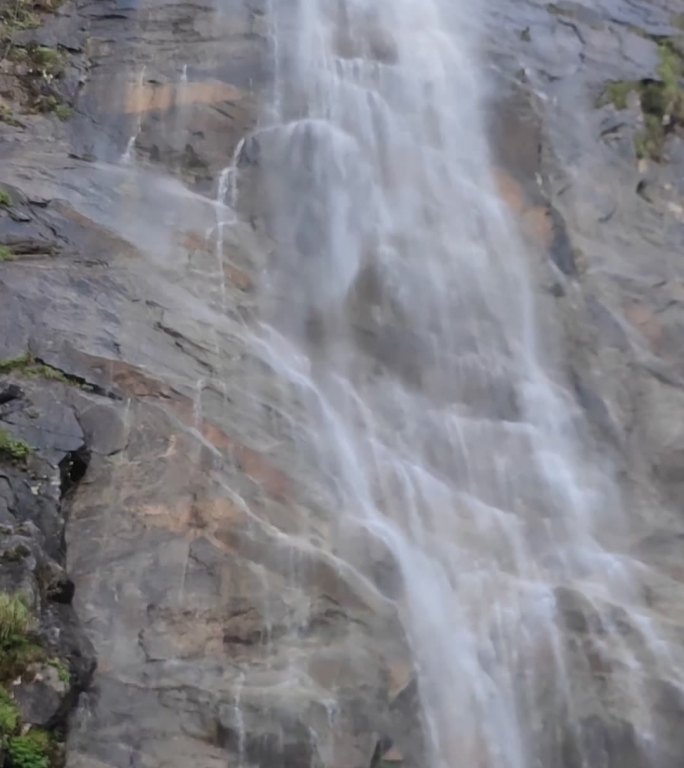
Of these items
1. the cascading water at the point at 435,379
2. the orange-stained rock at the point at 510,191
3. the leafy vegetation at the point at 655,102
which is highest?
the leafy vegetation at the point at 655,102

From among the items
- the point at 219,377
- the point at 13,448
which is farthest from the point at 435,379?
the point at 13,448

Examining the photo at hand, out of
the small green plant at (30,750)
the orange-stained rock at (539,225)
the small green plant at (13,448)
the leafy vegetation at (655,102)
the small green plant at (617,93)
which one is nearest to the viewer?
the small green plant at (30,750)

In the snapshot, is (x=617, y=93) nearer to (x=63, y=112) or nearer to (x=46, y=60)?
(x=63, y=112)

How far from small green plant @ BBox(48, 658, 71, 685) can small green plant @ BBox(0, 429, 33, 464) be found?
149 centimetres

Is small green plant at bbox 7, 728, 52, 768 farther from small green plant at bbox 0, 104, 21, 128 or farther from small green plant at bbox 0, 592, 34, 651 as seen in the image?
small green plant at bbox 0, 104, 21, 128

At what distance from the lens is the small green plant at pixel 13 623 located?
5889 millimetres

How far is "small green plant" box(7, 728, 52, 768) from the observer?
555 cm

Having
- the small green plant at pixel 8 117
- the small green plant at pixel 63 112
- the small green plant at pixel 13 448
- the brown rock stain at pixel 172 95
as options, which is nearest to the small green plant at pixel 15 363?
the small green plant at pixel 13 448

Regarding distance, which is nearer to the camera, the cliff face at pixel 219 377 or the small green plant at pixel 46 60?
the cliff face at pixel 219 377

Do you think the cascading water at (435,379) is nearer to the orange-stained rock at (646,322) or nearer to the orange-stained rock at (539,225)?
the orange-stained rock at (539,225)

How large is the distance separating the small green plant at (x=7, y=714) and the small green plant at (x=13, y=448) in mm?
1668

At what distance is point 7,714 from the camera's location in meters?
5.63

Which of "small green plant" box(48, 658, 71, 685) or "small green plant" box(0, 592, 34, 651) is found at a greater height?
"small green plant" box(0, 592, 34, 651)

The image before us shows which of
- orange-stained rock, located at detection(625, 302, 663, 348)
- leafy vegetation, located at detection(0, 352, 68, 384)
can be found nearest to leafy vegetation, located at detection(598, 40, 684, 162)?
orange-stained rock, located at detection(625, 302, 663, 348)
